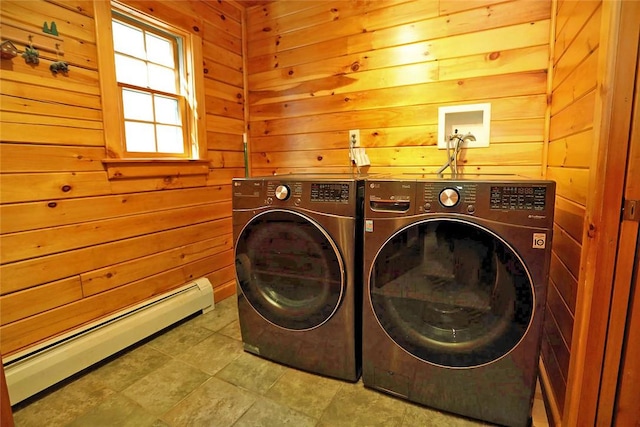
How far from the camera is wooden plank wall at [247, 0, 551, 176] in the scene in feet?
5.77

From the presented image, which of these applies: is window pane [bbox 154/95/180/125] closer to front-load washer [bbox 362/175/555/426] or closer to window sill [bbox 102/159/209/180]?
window sill [bbox 102/159/209/180]

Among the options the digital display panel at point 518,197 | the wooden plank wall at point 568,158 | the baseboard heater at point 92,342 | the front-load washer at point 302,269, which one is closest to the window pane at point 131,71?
the front-load washer at point 302,269

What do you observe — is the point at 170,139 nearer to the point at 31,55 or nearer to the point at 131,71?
the point at 131,71

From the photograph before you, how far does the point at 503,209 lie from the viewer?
43.6 inches

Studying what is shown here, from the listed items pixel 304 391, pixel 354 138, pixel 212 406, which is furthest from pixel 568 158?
pixel 212 406

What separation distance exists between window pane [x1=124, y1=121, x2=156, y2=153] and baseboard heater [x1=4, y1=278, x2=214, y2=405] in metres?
0.93

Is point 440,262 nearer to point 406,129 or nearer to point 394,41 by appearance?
point 406,129

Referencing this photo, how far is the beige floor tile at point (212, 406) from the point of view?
4.26ft

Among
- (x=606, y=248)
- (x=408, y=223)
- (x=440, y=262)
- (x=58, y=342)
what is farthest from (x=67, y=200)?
(x=606, y=248)

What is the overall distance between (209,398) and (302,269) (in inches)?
27.5

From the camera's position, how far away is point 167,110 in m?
2.13

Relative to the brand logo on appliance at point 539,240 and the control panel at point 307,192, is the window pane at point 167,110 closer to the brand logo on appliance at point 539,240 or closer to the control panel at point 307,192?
the control panel at point 307,192

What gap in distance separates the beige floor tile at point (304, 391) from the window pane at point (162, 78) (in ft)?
6.25

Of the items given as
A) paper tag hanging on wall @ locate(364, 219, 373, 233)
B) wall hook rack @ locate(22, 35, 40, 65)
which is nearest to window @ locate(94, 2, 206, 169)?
wall hook rack @ locate(22, 35, 40, 65)
